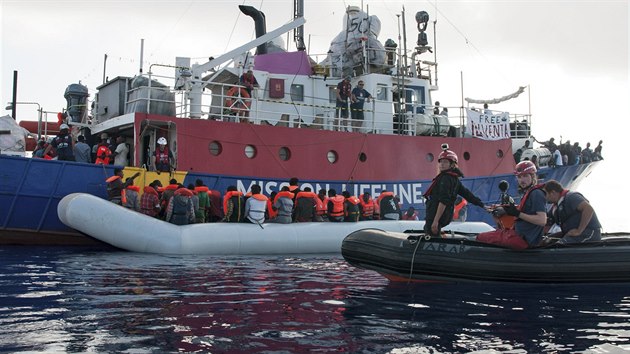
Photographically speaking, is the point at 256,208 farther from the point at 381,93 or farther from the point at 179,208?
the point at 381,93

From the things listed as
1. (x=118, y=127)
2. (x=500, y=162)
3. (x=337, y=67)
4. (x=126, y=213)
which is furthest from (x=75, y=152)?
(x=500, y=162)

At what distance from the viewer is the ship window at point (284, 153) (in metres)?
16.3

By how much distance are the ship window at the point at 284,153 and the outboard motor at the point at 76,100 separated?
5.64 metres

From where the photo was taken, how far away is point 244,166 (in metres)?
15.7

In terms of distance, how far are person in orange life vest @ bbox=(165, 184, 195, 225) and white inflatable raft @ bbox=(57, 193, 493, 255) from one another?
13.5 inches

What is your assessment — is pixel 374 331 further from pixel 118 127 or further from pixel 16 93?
pixel 16 93

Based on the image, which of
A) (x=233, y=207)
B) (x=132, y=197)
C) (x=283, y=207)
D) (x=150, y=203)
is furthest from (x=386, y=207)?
(x=132, y=197)

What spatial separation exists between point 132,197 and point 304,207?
3.74 meters

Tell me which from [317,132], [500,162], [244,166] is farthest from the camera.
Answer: [500,162]

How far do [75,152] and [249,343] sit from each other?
434 inches

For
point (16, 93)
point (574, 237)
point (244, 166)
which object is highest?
point (16, 93)

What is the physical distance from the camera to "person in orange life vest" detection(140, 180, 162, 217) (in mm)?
13156

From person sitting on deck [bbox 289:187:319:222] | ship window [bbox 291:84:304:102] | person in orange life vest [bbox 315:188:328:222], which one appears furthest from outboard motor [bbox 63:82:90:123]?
person in orange life vest [bbox 315:188:328:222]

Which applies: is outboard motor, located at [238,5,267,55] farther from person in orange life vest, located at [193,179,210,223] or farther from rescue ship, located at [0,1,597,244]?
person in orange life vest, located at [193,179,210,223]
